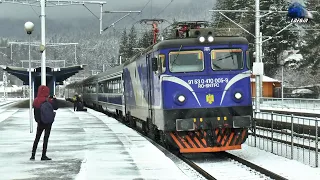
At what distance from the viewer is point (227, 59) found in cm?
1362

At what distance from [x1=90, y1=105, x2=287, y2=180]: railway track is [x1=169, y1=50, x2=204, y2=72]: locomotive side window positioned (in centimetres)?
242

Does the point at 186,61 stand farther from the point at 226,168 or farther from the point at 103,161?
the point at 103,161

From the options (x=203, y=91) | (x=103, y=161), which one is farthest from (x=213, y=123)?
(x=103, y=161)

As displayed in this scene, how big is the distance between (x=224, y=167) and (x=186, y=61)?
3.07 meters

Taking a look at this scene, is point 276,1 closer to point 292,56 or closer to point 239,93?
point 292,56

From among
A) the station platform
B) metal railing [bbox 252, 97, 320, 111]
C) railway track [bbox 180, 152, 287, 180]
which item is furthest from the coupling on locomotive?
metal railing [bbox 252, 97, 320, 111]

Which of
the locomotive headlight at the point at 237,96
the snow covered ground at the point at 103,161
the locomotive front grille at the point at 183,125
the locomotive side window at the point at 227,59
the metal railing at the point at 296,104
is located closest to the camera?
the snow covered ground at the point at 103,161

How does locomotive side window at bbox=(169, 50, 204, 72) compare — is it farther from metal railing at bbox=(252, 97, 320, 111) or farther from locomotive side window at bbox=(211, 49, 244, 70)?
metal railing at bbox=(252, 97, 320, 111)

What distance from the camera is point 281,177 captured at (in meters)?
9.85

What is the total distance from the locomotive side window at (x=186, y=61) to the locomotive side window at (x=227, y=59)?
382 mm

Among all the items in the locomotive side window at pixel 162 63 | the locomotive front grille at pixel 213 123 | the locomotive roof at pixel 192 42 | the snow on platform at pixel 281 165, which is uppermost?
the locomotive roof at pixel 192 42

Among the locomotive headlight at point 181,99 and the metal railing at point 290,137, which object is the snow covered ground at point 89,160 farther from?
the metal railing at point 290,137

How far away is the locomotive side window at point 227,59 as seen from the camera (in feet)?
44.4

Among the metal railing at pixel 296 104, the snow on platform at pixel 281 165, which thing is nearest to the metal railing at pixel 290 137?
the snow on platform at pixel 281 165
